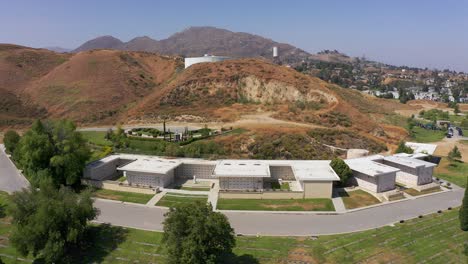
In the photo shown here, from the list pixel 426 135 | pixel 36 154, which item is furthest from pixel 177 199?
pixel 426 135

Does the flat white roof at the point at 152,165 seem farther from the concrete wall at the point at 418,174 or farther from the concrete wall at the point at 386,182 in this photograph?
the concrete wall at the point at 418,174

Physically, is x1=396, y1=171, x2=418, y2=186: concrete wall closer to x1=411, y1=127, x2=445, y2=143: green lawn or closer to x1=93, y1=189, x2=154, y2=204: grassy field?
x1=411, y1=127, x2=445, y2=143: green lawn

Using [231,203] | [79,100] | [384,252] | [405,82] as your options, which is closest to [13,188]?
[231,203]

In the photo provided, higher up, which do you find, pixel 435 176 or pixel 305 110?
pixel 305 110

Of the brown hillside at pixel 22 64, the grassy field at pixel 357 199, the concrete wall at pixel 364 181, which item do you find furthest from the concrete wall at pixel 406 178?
the brown hillside at pixel 22 64

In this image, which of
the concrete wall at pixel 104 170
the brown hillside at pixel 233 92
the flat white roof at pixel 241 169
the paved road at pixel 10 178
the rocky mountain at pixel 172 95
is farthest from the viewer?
the brown hillside at pixel 233 92

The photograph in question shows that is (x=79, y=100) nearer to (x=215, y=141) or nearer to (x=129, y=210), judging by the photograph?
(x=215, y=141)

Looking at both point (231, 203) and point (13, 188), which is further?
point (13, 188)
